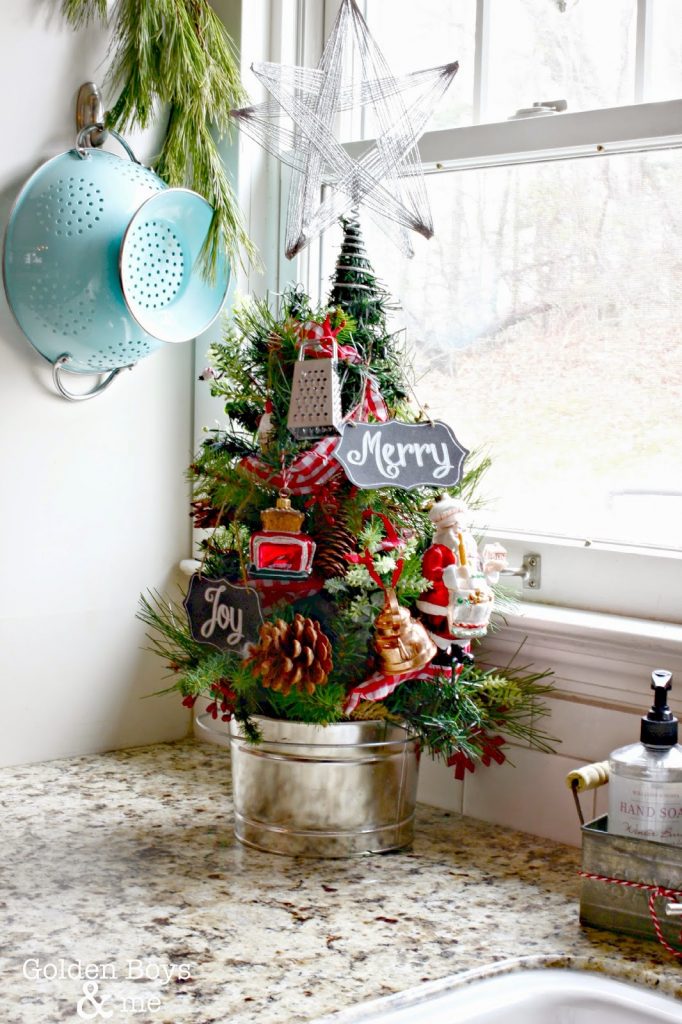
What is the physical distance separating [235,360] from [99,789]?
519mm

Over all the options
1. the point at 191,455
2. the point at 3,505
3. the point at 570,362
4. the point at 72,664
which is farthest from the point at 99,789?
the point at 570,362

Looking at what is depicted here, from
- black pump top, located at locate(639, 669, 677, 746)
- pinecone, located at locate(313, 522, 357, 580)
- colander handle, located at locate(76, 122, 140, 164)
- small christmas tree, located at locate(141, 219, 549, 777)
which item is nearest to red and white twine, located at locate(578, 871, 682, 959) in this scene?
black pump top, located at locate(639, 669, 677, 746)

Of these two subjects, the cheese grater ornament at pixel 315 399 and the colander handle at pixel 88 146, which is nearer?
the cheese grater ornament at pixel 315 399

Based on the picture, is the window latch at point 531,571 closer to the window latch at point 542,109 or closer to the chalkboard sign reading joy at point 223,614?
the chalkboard sign reading joy at point 223,614

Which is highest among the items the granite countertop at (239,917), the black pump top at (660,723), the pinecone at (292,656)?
the pinecone at (292,656)

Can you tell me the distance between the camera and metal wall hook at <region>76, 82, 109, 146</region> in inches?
51.8

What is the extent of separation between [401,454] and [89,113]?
615mm

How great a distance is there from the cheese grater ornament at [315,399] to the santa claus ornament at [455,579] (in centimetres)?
13

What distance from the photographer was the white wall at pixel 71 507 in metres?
1.30

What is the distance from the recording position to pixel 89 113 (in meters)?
1.32

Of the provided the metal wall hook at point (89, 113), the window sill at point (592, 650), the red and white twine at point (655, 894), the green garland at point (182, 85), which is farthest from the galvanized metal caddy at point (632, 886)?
the metal wall hook at point (89, 113)

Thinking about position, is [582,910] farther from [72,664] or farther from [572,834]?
[72,664]

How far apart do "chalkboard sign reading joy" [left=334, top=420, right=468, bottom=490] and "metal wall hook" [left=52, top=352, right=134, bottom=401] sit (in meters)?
0.45

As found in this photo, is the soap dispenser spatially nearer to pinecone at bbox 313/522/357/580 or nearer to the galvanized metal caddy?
the galvanized metal caddy
